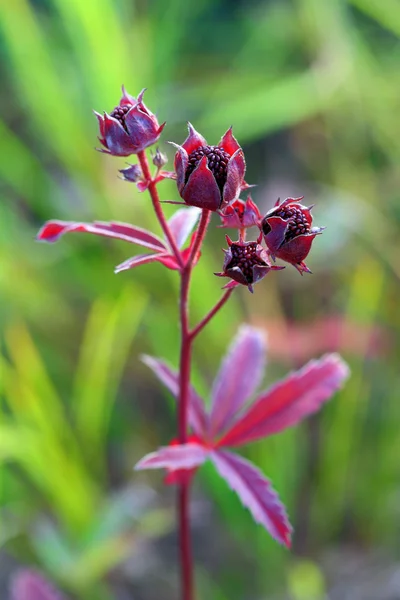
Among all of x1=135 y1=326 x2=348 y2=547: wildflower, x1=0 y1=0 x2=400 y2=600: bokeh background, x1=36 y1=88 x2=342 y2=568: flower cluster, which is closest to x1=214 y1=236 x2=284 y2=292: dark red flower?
x1=36 y1=88 x2=342 y2=568: flower cluster

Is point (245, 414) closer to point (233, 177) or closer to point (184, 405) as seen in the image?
point (184, 405)

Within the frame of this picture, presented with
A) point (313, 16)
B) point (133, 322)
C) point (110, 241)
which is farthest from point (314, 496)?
point (313, 16)

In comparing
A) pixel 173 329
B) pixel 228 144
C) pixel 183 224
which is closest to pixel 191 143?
pixel 228 144

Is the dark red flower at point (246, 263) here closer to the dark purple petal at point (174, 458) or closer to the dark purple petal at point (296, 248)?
the dark purple petal at point (296, 248)

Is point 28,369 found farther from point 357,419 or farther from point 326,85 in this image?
point 326,85

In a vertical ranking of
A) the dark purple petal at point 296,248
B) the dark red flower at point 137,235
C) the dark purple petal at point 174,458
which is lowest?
the dark purple petal at point 174,458

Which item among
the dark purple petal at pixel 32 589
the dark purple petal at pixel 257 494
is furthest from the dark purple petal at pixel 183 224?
the dark purple petal at pixel 32 589
